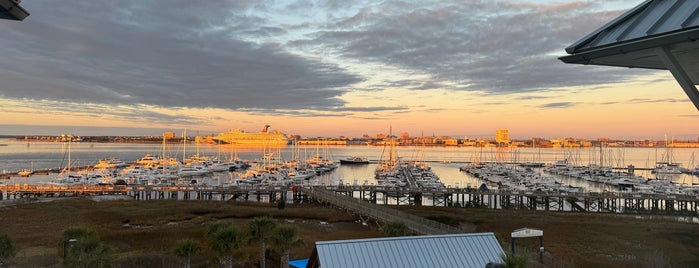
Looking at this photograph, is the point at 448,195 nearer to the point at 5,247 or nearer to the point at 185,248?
the point at 185,248

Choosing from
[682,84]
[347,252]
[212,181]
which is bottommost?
[212,181]

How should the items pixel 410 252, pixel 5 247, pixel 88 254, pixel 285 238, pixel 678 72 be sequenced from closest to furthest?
pixel 678 72 < pixel 410 252 < pixel 88 254 < pixel 5 247 < pixel 285 238

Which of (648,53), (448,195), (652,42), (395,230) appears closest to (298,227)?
(395,230)

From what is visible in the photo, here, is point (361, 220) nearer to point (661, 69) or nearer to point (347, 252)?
point (347, 252)

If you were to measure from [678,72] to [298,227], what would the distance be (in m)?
30.0

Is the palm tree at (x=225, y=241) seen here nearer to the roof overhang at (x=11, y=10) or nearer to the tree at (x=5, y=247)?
the tree at (x=5, y=247)

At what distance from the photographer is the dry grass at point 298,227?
22906 mm

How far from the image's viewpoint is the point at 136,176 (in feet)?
262

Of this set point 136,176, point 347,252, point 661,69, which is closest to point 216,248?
point 347,252

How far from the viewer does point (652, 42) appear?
211 inches

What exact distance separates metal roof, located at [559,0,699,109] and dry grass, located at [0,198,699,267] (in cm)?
1406

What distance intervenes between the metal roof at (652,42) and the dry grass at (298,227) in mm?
14058

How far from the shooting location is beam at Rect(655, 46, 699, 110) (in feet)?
18.1

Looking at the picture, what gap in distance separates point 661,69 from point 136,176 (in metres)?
84.8
